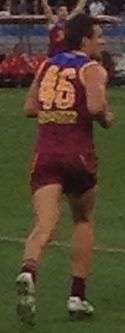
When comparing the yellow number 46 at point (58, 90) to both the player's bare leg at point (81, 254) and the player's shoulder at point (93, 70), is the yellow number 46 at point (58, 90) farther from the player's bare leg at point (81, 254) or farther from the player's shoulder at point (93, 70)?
the player's bare leg at point (81, 254)

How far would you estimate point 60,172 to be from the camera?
864cm

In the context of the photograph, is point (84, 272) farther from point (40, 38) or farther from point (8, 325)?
point (40, 38)

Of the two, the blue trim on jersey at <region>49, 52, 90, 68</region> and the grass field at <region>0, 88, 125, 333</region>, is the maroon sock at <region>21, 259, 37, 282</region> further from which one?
the blue trim on jersey at <region>49, 52, 90, 68</region>

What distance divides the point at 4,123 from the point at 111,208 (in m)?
7.54

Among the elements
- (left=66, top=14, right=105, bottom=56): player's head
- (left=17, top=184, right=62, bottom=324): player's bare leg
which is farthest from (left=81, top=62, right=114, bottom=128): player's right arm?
(left=17, top=184, right=62, bottom=324): player's bare leg

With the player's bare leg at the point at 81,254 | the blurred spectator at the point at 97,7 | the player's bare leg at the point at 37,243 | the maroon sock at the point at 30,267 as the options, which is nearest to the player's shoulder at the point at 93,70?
the player's bare leg at the point at 37,243

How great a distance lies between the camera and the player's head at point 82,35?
862 centimetres

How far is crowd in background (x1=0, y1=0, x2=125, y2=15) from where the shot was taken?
35.1m

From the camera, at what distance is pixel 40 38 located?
1165 inches

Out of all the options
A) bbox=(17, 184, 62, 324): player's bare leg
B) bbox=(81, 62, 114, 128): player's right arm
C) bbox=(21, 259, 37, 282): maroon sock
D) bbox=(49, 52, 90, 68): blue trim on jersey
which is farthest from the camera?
bbox=(49, 52, 90, 68): blue trim on jersey

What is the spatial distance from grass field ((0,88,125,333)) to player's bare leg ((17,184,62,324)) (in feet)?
1.17

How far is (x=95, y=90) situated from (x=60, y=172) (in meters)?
0.52

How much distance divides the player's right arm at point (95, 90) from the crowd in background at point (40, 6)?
2604 centimetres

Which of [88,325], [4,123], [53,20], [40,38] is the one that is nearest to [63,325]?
[88,325]
